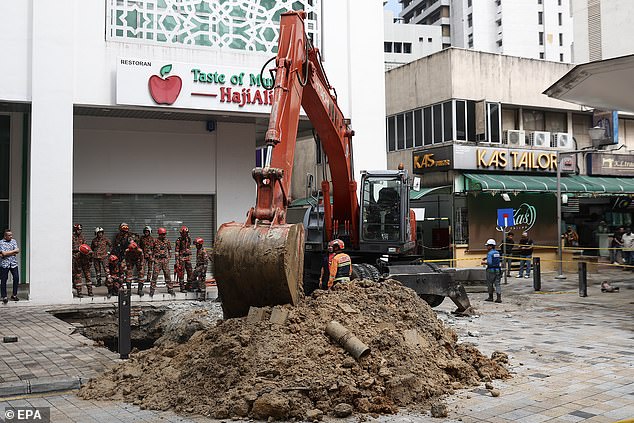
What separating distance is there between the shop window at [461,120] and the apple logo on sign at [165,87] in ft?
40.6

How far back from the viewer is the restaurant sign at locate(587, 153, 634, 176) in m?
27.5

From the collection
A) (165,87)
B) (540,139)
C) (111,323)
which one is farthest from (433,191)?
(111,323)

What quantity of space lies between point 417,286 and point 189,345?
5828 mm

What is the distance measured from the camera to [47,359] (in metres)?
8.89

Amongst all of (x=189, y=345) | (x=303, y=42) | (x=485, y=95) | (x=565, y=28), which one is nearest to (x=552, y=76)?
(x=485, y=95)

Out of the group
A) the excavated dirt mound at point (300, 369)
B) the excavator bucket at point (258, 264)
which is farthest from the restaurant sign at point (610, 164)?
the excavator bucket at point (258, 264)

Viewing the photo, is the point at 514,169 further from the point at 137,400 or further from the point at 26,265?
the point at 137,400

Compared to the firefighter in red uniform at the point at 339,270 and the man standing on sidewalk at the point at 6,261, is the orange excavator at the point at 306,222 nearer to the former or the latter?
the firefighter in red uniform at the point at 339,270

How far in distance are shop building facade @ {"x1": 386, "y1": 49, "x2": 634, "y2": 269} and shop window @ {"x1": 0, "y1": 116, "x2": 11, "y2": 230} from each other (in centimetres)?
1375

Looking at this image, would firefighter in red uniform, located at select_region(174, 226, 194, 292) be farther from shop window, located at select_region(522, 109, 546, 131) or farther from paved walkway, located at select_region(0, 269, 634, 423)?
shop window, located at select_region(522, 109, 546, 131)

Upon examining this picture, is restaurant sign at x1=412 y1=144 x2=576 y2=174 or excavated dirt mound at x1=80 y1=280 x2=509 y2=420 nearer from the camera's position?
excavated dirt mound at x1=80 y1=280 x2=509 y2=420

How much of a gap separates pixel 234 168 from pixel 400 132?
10357 mm

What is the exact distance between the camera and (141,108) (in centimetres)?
1570

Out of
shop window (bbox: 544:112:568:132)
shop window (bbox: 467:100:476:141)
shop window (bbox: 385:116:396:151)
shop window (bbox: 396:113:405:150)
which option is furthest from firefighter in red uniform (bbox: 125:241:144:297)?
shop window (bbox: 544:112:568:132)
